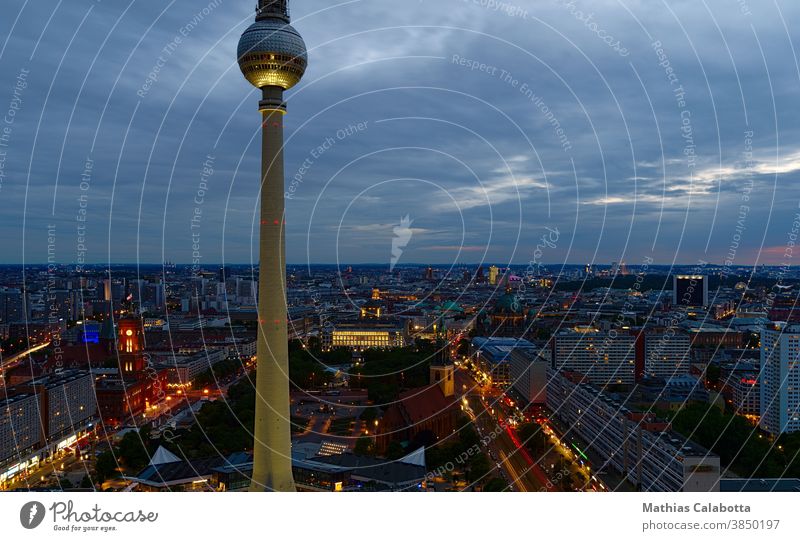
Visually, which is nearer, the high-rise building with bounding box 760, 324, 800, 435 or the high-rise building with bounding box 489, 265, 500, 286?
the high-rise building with bounding box 760, 324, 800, 435

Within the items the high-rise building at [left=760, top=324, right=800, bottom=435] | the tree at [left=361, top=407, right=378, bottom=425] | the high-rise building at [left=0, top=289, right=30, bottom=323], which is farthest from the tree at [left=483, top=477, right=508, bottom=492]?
the high-rise building at [left=0, top=289, right=30, bottom=323]

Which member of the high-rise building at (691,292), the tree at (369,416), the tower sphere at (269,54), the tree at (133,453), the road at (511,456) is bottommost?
the road at (511,456)

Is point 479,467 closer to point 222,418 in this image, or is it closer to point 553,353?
point 222,418

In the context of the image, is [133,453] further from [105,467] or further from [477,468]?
[477,468]

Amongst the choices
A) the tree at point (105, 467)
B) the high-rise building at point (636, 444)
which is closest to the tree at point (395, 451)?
the high-rise building at point (636, 444)

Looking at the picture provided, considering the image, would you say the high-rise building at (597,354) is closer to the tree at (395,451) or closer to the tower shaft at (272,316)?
the tree at (395,451)

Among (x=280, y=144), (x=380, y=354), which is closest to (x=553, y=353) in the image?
(x=380, y=354)

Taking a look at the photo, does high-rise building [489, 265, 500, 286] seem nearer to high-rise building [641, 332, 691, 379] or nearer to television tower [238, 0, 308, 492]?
high-rise building [641, 332, 691, 379]
